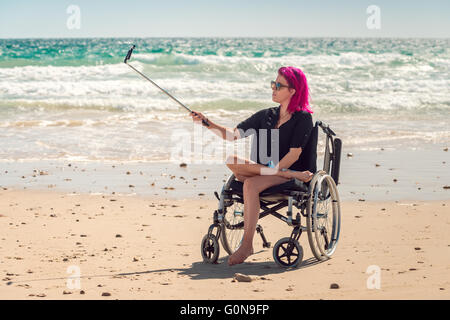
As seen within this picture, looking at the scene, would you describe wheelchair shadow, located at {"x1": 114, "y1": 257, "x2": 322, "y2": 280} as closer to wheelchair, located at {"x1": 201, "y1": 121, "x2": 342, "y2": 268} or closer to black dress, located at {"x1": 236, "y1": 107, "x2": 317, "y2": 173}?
wheelchair, located at {"x1": 201, "y1": 121, "x2": 342, "y2": 268}

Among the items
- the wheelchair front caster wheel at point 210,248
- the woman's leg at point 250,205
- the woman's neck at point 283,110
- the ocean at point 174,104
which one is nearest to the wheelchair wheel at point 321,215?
the woman's leg at point 250,205

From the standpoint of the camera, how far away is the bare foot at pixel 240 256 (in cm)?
479

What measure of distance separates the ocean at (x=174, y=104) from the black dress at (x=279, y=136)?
4864mm

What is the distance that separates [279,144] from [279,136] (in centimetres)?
6

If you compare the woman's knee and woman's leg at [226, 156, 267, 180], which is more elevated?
woman's leg at [226, 156, 267, 180]

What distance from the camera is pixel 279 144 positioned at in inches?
193

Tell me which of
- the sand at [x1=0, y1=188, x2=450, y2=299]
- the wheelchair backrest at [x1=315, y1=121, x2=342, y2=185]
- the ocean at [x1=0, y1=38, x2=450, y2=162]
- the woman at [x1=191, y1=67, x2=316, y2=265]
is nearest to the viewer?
the sand at [x1=0, y1=188, x2=450, y2=299]

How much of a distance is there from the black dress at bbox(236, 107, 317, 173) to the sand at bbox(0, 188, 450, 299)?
730mm

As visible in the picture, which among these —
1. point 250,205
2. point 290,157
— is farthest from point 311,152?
point 250,205

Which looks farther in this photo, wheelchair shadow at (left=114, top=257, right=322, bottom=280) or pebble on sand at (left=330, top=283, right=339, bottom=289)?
wheelchair shadow at (left=114, top=257, right=322, bottom=280)

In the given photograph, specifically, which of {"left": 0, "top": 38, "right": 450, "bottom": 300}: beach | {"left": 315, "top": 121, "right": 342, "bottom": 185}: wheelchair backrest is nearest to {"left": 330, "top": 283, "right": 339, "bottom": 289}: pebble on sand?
{"left": 0, "top": 38, "right": 450, "bottom": 300}: beach

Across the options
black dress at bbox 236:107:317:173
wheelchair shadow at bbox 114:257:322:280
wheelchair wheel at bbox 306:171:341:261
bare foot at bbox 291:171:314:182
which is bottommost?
wheelchair shadow at bbox 114:257:322:280

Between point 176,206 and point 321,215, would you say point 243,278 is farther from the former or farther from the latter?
point 176,206

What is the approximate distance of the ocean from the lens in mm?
11281
